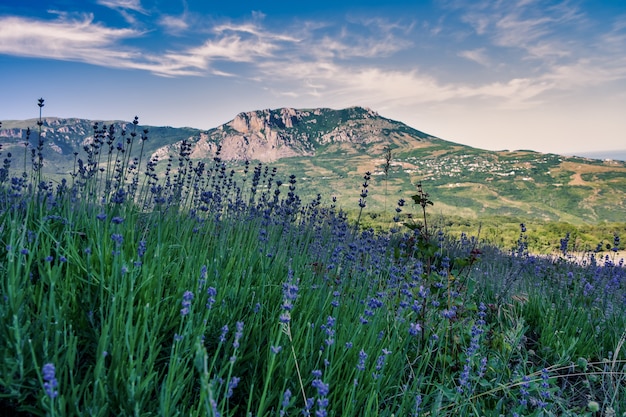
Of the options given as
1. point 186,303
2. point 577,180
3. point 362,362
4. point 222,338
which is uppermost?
point 577,180

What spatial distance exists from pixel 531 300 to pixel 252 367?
376 centimetres

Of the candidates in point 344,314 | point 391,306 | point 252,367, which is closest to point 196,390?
point 252,367

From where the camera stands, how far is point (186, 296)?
49.9 inches

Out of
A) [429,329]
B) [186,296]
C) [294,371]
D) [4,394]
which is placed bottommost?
[429,329]

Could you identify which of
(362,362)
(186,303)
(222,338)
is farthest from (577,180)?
(186,303)

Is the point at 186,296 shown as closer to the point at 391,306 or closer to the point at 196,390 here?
the point at 196,390

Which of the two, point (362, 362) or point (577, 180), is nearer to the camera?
point (362, 362)

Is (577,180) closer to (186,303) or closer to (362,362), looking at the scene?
(362,362)

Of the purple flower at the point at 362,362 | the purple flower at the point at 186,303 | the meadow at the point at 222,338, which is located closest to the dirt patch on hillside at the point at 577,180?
the meadow at the point at 222,338

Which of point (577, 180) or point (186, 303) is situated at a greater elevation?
point (577, 180)

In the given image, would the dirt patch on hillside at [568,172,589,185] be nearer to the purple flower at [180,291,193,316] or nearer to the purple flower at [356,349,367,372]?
the purple flower at [356,349,367,372]

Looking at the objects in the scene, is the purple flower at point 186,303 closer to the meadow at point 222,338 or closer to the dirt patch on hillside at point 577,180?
the meadow at point 222,338

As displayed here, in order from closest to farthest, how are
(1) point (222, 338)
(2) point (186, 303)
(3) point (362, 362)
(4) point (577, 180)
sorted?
(2) point (186, 303)
(1) point (222, 338)
(3) point (362, 362)
(4) point (577, 180)

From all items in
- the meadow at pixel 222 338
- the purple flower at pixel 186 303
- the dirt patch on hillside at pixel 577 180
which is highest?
the dirt patch on hillside at pixel 577 180
